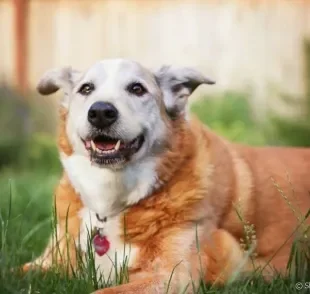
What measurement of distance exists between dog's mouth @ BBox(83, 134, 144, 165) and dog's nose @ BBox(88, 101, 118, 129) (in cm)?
9

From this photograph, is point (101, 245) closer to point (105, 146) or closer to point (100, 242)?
point (100, 242)

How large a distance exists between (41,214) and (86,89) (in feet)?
5.18

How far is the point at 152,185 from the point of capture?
11.2ft

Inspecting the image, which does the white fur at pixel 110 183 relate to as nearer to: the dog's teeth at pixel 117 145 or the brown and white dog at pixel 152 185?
the brown and white dog at pixel 152 185

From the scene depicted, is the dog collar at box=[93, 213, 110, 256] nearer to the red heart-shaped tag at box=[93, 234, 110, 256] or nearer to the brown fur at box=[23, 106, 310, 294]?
the red heart-shaped tag at box=[93, 234, 110, 256]

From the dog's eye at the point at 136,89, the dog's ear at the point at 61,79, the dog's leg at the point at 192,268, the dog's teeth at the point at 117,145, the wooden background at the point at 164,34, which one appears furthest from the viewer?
the wooden background at the point at 164,34

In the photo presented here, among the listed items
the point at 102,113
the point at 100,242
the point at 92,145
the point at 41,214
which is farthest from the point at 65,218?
the point at 41,214

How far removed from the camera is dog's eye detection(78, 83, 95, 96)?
3.51m

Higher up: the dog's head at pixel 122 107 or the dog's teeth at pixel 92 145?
the dog's head at pixel 122 107

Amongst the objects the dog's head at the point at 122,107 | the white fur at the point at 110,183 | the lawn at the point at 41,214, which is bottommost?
the lawn at the point at 41,214

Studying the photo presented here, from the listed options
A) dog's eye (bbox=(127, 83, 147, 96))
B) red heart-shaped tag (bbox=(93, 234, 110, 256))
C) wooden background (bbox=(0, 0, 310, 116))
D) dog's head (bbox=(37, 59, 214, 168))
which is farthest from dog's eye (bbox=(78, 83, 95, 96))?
wooden background (bbox=(0, 0, 310, 116))

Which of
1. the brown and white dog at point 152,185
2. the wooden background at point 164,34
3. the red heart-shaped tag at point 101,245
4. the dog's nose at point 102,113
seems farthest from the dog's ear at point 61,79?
the wooden background at point 164,34

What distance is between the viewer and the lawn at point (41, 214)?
2.85m

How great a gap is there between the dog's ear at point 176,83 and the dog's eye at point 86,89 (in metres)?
0.32
